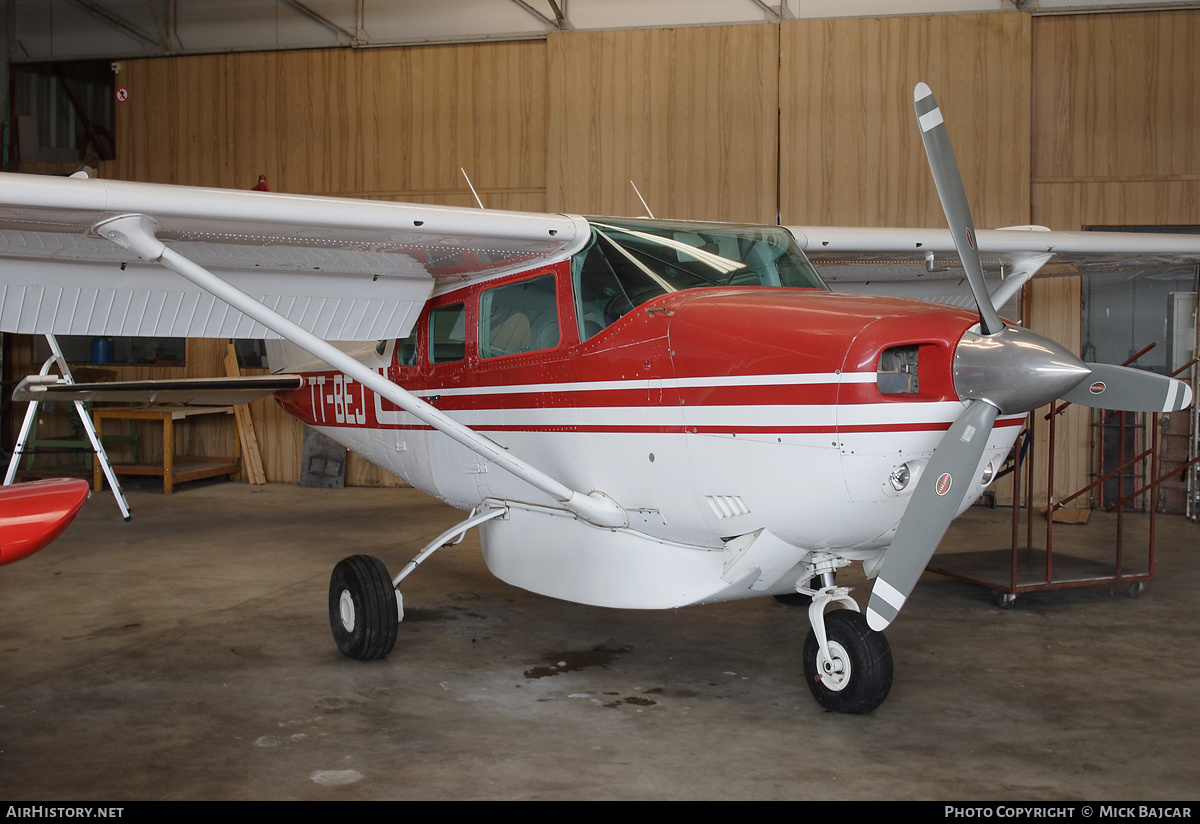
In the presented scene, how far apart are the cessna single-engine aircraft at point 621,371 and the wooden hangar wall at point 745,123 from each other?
17.0 feet

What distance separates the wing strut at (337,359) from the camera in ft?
13.7

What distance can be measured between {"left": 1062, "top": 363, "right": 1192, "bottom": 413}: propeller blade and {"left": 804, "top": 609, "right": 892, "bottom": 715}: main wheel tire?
1.24 meters

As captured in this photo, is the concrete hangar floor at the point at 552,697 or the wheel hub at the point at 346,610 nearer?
the concrete hangar floor at the point at 552,697

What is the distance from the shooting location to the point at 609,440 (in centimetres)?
444

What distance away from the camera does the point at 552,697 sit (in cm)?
451

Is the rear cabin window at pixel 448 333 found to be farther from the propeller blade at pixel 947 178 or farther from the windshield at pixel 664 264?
the propeller blade at pixel 947 178

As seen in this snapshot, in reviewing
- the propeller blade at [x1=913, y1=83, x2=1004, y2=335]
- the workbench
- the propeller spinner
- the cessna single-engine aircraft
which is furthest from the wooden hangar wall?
the propeller spinner

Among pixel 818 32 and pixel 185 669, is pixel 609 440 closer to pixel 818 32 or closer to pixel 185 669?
pixel 185 669

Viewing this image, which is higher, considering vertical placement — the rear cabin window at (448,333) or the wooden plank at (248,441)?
the rear cabin window at (448,333)

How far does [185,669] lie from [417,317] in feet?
7.43

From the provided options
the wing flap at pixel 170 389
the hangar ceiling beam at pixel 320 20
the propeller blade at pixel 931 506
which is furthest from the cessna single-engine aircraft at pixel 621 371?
the hangar ceiling beam at pixel 320 20

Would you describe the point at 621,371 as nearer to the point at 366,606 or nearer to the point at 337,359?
the point at 337,359

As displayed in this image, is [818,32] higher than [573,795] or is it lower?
higher

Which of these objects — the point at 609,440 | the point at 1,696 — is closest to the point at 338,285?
the point at 609,440
